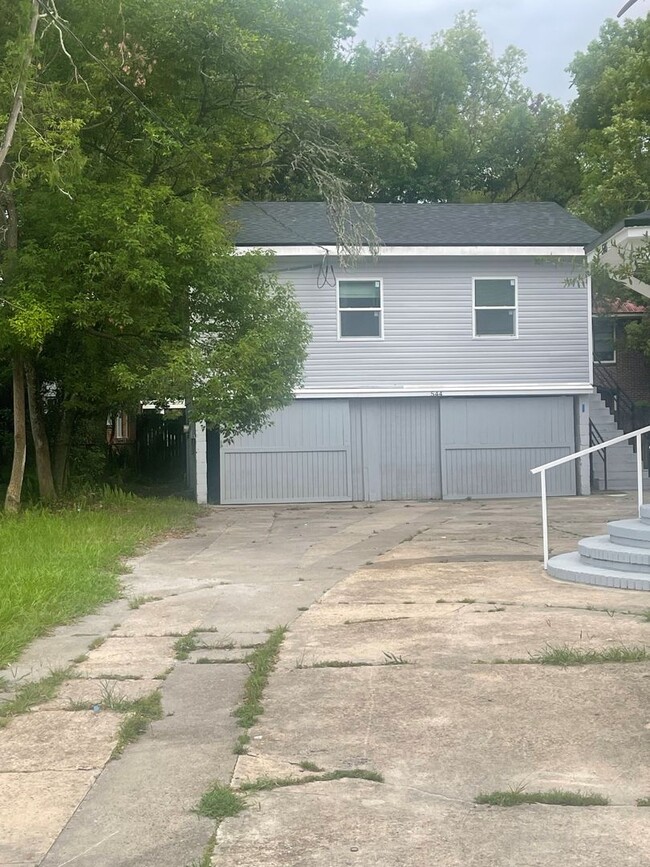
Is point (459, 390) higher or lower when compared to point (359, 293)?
lower

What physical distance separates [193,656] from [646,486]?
679 inches

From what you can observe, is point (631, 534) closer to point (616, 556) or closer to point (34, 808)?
point (616, 556)

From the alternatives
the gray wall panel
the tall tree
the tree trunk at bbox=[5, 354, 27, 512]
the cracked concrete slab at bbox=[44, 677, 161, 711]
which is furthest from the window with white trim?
the cracked concrete slab at bbox=[44, 677, 161, 711]

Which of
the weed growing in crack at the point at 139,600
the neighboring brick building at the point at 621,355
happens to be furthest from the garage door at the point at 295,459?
the weed growing in crack at the point at 139,600

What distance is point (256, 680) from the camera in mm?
6770

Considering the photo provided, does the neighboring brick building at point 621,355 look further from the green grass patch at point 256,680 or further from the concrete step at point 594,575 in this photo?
the green grass patch at point 256,680

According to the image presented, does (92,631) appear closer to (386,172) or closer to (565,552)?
(565,552)

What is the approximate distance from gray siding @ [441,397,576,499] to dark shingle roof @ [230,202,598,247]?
3491 mm

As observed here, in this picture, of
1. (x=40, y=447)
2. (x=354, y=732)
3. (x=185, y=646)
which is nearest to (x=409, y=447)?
(x=40, y=447)

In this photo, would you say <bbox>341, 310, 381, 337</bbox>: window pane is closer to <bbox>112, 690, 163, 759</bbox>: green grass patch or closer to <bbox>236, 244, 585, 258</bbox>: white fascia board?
<bbox>236, 244, 585, 258</bbox>: white fascia board

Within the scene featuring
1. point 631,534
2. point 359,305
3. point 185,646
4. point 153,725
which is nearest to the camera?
point 153,725

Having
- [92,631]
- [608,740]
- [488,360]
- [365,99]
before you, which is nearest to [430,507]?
[488,360]

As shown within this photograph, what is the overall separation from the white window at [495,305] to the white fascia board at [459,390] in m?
1.19

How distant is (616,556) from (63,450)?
42.6 ft
